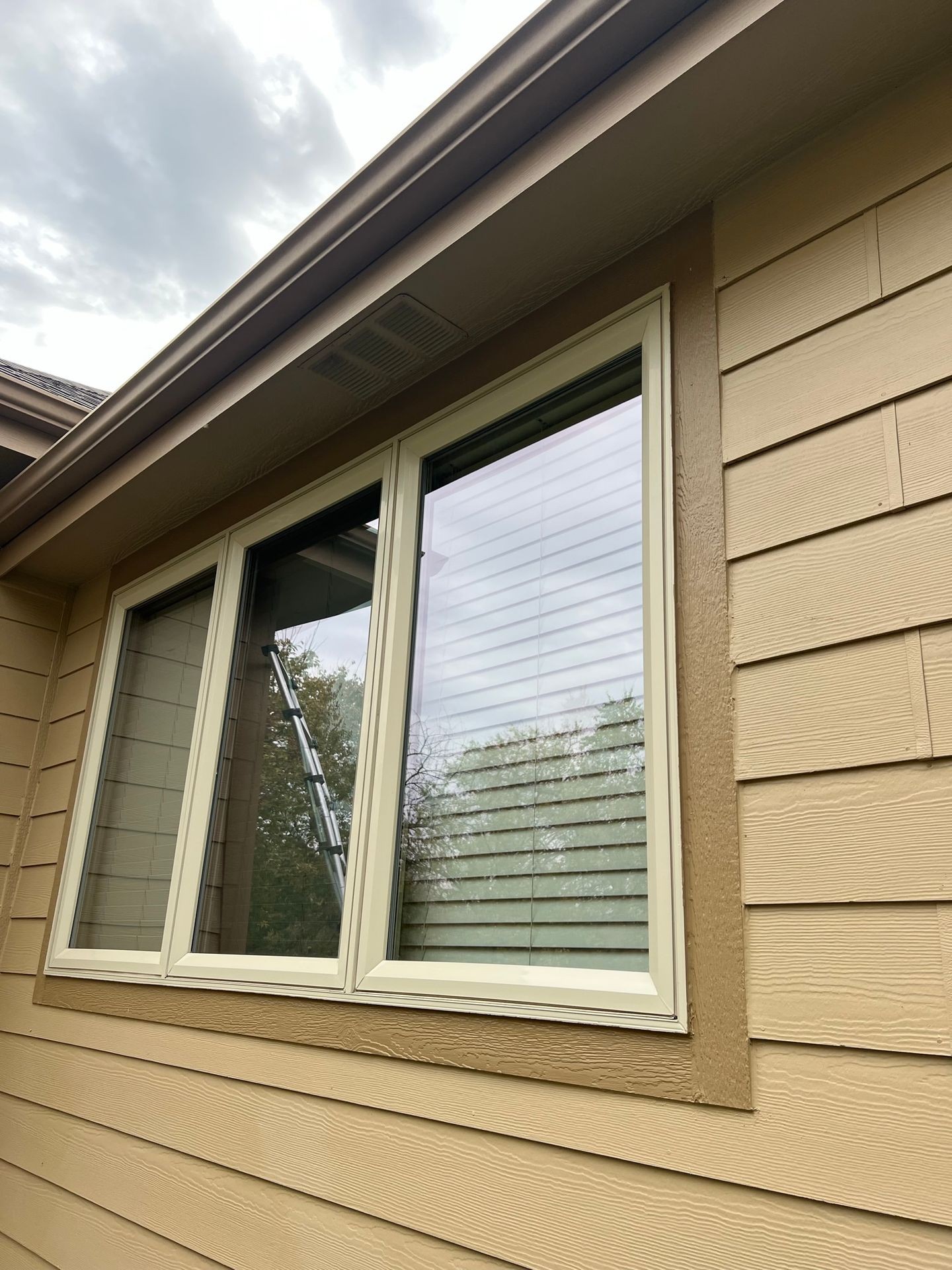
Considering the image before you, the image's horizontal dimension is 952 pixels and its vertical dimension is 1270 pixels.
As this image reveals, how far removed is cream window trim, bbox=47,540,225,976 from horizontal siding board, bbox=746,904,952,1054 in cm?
167

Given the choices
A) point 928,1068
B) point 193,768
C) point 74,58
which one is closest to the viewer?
point 928,1068

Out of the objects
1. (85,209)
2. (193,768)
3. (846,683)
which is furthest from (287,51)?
(846,683)

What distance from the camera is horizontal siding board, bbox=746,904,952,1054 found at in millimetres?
1062

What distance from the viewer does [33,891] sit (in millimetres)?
2988

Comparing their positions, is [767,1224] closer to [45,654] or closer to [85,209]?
[45,654]

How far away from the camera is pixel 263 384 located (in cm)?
225

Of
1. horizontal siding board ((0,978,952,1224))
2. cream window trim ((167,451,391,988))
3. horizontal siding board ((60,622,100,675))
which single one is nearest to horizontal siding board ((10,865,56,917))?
horizontal siding board ((60,622,100,675))

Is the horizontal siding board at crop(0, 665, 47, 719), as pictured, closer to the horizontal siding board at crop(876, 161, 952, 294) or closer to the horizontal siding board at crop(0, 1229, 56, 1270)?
the horizontal siding board at crop(0, 1229, 56, 1270)

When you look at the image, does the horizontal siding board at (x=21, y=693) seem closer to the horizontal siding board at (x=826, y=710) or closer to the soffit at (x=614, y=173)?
the soffit at (x=614, y=173)

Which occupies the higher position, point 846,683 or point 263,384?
point 263,384

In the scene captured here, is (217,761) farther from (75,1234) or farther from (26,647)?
(26,647)

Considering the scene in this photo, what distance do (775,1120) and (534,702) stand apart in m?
0.80

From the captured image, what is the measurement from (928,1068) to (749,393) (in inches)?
38.8

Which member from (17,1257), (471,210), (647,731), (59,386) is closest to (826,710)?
(647,731)
